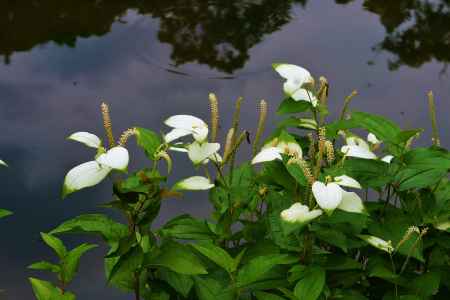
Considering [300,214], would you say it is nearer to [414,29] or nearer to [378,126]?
[378,126]

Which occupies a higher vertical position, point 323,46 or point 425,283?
point 425,283

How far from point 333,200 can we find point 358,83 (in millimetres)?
2535

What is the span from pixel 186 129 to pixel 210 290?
0.35 metres

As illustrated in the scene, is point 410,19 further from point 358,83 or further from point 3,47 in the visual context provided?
point 3,47

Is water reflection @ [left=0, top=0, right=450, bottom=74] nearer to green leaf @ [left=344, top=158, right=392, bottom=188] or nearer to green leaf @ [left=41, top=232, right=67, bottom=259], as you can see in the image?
green leaf @ [left=41, top=232, right=67, bottom=259]

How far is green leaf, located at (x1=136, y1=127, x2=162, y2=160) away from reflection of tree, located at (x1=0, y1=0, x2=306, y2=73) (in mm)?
2420

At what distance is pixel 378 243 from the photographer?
146 cm

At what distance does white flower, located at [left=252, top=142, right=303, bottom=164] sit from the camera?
1.42 meters

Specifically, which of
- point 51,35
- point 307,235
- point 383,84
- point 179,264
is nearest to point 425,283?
point 307,235

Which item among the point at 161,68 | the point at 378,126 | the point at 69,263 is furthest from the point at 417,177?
the point at 161,68

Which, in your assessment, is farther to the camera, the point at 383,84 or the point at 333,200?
the point at 383,84

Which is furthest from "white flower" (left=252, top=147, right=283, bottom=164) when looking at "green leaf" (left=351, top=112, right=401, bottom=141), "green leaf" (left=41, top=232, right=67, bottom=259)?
"green leaf" (left=41, top=232, right=67, bottom=259)

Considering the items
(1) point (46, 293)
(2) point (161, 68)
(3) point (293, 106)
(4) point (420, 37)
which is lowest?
(2) point (161, 68)

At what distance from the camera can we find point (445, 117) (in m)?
3.48
